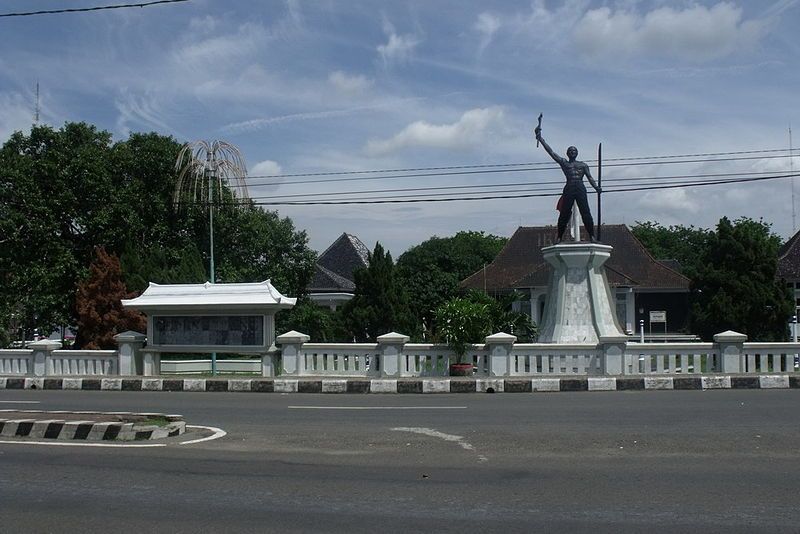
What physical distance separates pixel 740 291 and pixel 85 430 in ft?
82.8

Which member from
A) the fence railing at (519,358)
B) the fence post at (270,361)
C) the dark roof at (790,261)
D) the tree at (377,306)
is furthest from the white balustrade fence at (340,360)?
the dark roof at (790,261)

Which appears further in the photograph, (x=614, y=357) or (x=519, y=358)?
(x=519, y=358)

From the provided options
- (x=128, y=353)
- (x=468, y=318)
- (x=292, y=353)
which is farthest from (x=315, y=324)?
(x=468, y=318)

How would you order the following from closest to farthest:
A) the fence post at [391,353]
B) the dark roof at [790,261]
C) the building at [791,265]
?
the fence post at [391,353], the building at [791,265], the dark roof at [790,261]

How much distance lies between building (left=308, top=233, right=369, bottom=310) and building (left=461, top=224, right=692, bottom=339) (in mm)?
8186

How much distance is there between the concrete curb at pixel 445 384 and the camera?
53.7 ft

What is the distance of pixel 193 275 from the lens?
29500 mm

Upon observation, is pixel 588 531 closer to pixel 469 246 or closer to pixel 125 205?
pixel 125 205

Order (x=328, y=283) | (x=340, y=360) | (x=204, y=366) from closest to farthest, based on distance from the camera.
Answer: (x=340, y=360), (x=204, y=366), (x=328, y=283)

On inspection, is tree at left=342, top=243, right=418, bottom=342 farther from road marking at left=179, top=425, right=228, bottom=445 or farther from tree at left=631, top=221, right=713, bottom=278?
tree at left=631, top=221, right=713, bottom=278

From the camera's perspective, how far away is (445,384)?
55.2 ft

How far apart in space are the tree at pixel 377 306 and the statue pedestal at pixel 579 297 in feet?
39.8

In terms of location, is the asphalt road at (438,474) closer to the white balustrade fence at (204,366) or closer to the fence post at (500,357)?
the fence post at (500,357)

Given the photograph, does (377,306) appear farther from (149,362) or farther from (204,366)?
(149,362)
